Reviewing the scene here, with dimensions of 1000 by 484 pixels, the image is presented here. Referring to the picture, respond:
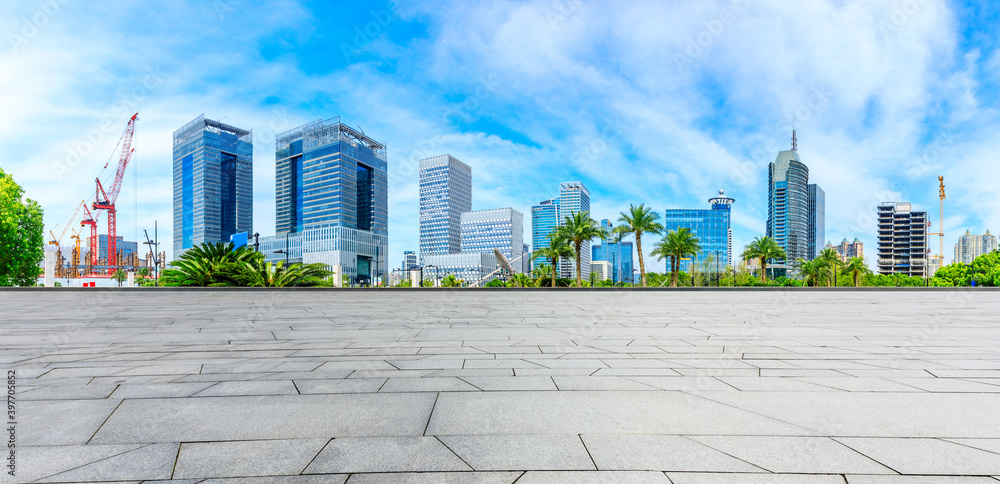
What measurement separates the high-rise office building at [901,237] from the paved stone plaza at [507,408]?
8194 inches

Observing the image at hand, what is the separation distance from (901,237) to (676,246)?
173 metres

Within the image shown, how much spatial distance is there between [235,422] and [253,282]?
1047 inches

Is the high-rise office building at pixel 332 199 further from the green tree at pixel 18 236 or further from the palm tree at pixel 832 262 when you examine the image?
the palm tree at pixel 832 262

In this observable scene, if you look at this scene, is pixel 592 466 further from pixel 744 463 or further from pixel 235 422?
pixel 235 422

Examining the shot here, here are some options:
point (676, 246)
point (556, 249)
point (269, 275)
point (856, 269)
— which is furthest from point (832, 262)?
point (269, 275)

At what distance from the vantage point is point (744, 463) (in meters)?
2.81

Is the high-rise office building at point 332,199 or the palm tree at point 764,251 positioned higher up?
the high-rise office building at point 332,199

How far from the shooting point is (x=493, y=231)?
186 m

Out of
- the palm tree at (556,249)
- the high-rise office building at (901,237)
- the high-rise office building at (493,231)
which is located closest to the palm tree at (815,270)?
the palm tree at (556,249)

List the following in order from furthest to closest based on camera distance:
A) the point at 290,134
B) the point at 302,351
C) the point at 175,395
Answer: the point at 290,134, the point at 302,351, the point at 175,395

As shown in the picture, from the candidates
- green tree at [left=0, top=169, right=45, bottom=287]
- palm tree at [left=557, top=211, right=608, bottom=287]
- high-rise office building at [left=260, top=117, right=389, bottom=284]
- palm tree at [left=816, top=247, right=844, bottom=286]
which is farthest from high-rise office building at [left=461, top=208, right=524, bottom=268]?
green tree at [left=0, top=169, right=45, bottom=287]

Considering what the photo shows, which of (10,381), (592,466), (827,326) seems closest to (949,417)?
(592,466)

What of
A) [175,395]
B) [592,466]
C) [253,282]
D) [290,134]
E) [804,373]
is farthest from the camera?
[290,134]

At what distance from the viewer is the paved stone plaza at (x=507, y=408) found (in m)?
2.77
